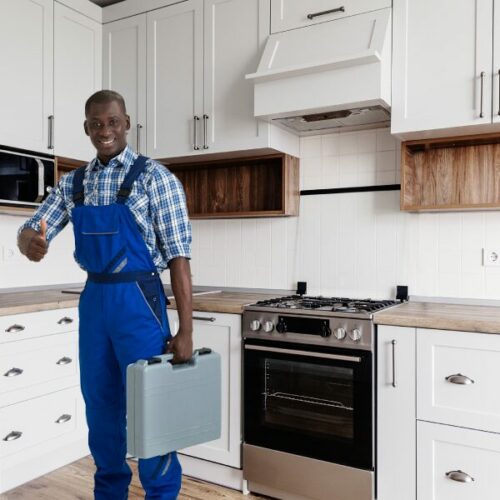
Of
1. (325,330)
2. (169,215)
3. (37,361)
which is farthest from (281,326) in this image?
(37,361)

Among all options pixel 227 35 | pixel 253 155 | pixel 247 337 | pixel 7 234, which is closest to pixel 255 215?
pixel 253 155

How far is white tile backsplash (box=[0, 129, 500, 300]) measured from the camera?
2635mm

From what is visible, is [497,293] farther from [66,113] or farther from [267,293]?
[66,113]

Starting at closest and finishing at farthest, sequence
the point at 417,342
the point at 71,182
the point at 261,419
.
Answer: the point at 71,182 < the point at 417,342 < the point at 261,419

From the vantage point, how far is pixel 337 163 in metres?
2.95

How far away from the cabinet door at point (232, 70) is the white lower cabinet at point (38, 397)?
3.97 ft

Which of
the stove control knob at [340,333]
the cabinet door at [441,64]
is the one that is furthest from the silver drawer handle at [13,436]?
the cabinet door at [441,64]

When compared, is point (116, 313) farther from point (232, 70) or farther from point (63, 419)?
point (232, 70)

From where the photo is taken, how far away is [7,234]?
3.04 m

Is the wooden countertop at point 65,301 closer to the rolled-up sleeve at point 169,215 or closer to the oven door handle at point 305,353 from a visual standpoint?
the oven door handle at point 305,353

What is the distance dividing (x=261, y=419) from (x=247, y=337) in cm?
37

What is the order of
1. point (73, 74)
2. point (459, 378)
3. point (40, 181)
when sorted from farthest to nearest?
point (73, 74)
point (40, 181)
point (459, 378)

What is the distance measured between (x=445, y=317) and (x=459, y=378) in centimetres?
23

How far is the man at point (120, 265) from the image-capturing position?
175 centimetres
